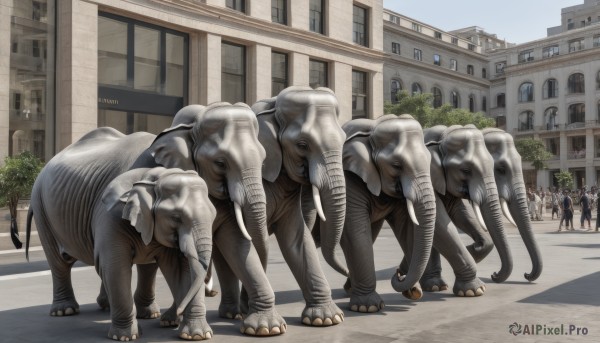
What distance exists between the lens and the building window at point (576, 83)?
70.8 metres

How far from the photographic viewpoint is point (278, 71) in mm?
31891

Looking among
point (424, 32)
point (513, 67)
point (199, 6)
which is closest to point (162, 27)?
point (199, 6)

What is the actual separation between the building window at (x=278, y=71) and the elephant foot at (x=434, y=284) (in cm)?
2153

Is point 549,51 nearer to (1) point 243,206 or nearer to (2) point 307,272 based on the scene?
(2) point 307,272

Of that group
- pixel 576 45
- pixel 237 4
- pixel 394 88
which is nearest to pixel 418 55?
pixel 394 88

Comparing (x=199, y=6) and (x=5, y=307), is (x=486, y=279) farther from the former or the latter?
(x=199, y=6)

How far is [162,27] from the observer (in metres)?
27.2

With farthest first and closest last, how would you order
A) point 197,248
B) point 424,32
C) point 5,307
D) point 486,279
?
point 424,32, point 486,279, point 5,307, point 197,248

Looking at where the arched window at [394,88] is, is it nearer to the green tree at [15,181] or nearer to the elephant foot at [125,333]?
the green tree at [15,181]

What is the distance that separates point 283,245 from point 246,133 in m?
1.56

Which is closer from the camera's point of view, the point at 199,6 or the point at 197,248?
the point at 197,248

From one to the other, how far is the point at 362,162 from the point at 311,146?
4.90 feet

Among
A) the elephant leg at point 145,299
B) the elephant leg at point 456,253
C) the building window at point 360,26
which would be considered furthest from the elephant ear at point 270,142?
the building window at point 360,26

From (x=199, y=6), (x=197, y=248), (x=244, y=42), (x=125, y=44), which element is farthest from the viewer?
(x=244, y=42)
